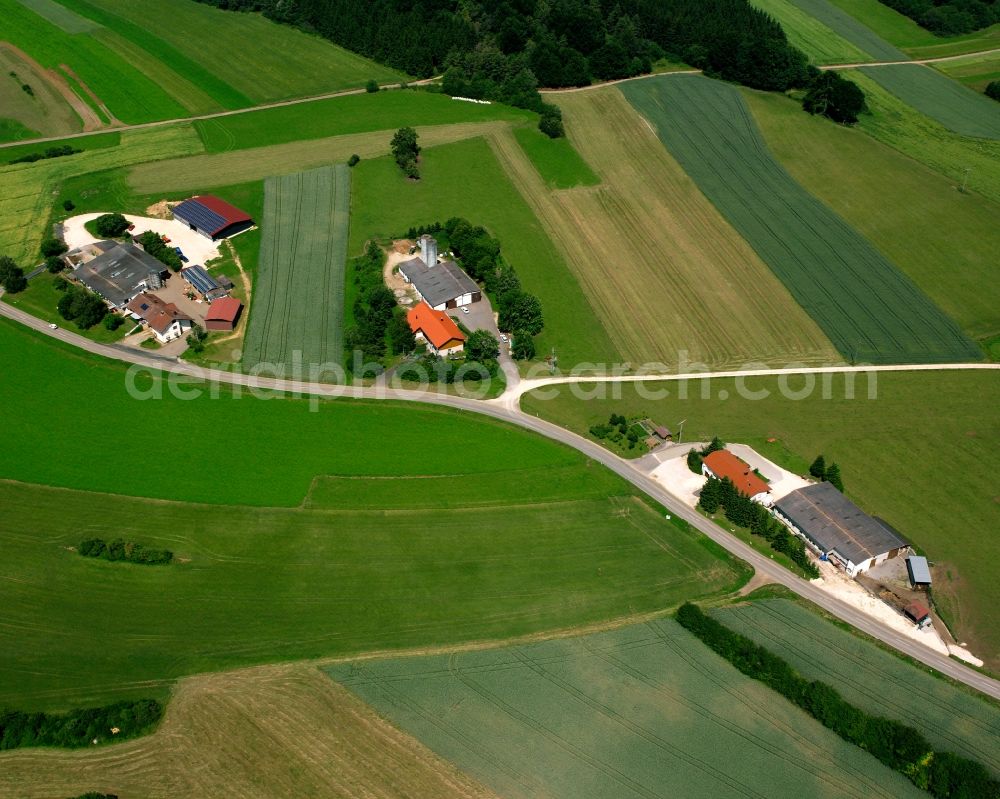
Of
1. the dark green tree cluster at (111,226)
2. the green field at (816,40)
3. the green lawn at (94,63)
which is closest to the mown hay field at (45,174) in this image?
the dark green tree cluster at (111,226)

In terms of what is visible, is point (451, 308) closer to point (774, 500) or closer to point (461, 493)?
point (461, 493)

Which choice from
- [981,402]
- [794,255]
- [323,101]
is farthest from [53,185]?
[981,402]

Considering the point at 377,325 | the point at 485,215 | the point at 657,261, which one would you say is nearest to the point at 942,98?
the point at 657,261

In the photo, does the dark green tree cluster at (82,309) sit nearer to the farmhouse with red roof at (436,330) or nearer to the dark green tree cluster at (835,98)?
the farmhouse with red roof at (436,330)

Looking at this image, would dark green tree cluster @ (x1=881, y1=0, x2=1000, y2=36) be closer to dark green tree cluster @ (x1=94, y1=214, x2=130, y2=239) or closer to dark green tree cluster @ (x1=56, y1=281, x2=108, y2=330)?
dark green tree cluster @ (x1=94, y1=214, x2=130, y2=239)

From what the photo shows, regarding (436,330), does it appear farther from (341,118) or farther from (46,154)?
(46,154)

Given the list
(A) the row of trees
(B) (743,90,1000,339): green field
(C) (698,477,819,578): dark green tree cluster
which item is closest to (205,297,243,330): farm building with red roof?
(C) (698,477,819,578): dark green tree cluster
